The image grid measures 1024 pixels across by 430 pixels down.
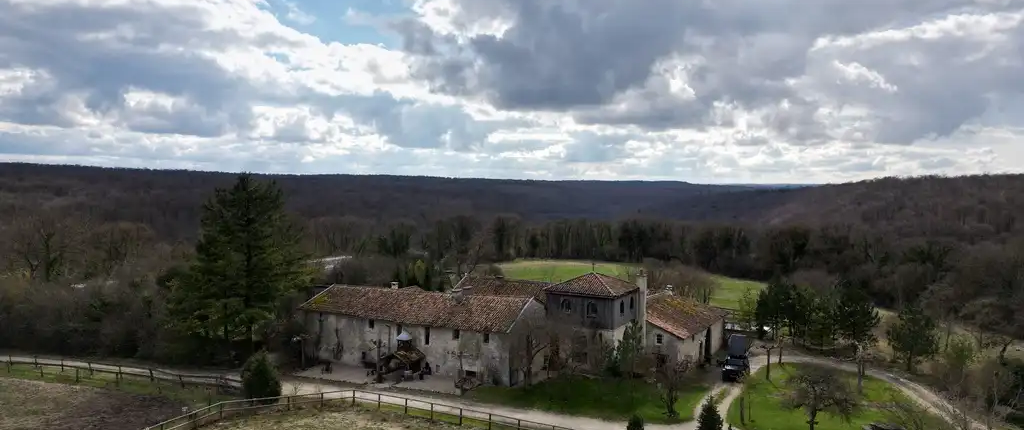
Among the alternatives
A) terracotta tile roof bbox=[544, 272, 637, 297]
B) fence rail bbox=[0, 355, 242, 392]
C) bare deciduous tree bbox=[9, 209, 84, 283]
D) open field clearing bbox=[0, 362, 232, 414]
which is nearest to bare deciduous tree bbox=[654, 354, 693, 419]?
terracotta tile roof bbox=[544, 272, 637, 297]

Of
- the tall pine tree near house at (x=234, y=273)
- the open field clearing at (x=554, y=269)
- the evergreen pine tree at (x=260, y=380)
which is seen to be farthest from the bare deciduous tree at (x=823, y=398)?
the open field clearing at (x=554, y=269)

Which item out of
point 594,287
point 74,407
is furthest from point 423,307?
point 74,407

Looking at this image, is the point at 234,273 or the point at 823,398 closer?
the point at 823,398

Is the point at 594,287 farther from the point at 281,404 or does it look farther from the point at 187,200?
the point at 187,200

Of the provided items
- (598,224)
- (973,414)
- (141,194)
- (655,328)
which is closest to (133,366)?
(655,328)

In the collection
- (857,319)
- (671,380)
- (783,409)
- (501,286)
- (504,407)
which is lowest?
(504,407)

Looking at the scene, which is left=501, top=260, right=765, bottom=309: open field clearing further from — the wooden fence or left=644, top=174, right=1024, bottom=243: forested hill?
the wooden fence

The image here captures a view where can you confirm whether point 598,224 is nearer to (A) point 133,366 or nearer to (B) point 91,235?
(B) point 91,235
